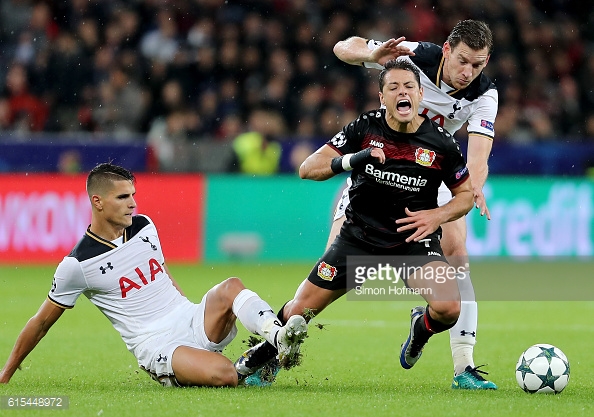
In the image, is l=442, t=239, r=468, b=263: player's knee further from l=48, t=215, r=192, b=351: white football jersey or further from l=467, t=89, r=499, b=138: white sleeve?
l=48, t=215, r=192, b=351: white football jersey

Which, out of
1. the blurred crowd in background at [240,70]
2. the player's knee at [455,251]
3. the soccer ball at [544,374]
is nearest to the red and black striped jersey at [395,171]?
the player's knee at [455,251]

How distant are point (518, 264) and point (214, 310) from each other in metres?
8.97

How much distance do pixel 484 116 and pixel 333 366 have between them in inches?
83.2

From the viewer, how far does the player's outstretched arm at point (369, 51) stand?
22.4 ft

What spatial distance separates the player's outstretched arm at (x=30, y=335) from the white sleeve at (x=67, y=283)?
0.05 meters

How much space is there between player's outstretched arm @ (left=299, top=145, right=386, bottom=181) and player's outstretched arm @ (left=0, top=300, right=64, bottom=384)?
1736 mm

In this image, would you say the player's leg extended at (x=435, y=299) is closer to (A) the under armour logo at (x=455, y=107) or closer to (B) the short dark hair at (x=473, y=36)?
(A) the under armour logo at (x=455, y=107)

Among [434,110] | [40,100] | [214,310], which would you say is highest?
[40,100]

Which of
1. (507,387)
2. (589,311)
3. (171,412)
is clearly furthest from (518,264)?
(171,412)

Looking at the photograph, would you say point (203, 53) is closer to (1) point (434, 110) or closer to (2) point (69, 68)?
(2) point (69, 68)

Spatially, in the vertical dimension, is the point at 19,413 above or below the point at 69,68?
below

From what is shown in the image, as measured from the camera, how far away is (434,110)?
279 inches

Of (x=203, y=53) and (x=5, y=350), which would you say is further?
(x=203, y=53)

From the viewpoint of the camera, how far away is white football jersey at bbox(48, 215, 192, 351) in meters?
6.20
